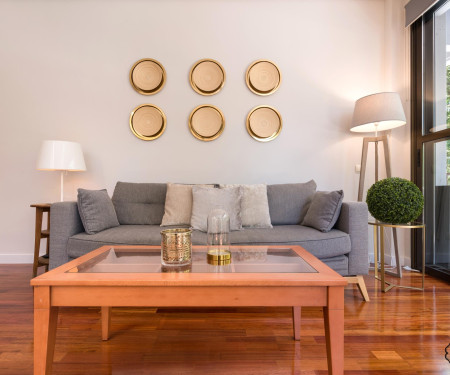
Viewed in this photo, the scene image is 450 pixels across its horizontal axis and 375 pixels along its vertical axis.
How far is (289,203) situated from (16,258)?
2.83 meters

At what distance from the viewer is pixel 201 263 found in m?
1.25

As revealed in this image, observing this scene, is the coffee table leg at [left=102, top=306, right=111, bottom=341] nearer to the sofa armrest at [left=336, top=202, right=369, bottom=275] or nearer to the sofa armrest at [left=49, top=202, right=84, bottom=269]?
the sofa armrest at [left=49, top=202, right=84, bottom=269]

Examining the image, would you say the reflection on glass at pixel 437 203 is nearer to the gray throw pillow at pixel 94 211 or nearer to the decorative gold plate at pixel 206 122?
the decorative gold plate at pixel 206 122

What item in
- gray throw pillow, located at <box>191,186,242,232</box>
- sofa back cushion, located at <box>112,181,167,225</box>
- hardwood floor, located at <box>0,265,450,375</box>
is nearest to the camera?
hardwood floor, located at <box>0,265,450,375</box>

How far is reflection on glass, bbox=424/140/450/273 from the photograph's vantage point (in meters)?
2.56

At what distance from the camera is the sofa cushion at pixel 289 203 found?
2.61 meters

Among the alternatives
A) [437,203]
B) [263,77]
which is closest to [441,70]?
[437,203]

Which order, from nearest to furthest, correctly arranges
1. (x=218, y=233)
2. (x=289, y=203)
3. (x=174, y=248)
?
(x=174, y=248) < (x=218, y=233) < (x=289, y=203)

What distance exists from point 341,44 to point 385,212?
196 centimetres

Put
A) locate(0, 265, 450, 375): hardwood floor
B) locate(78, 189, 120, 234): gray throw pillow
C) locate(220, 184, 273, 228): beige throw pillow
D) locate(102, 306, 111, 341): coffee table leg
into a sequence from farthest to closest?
locate(220, 184, 273, 228): beige throw pillow
locate(78, 189, 120, 234): gray throw pillow
locate(102, 306, 111, 341): coffee table leg
locate(0, 265, 450, 375): hardwood floor

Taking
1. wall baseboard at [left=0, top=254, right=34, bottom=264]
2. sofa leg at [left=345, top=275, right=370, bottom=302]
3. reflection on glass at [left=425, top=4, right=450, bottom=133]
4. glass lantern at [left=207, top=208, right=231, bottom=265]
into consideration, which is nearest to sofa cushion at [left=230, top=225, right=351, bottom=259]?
sofa leg at [left=345, top=275, right=370, bottom=302]

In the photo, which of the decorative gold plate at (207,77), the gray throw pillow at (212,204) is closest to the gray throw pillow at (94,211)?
the gray throw pillow at (212,204)

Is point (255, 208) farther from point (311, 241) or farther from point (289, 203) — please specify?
point (311, 241)

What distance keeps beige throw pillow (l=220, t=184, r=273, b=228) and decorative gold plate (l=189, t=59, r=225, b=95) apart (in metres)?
1.17
